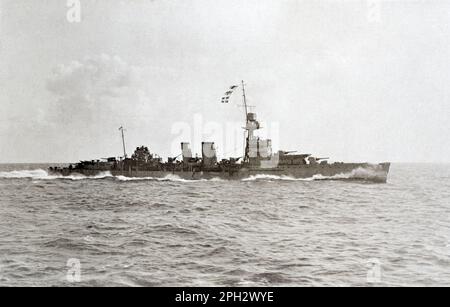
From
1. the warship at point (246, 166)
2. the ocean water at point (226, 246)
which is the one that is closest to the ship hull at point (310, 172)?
the warship at point (246, 166)

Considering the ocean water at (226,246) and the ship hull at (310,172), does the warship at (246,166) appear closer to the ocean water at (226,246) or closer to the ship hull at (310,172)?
the ship hull at (310,172)

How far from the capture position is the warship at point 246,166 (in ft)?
144

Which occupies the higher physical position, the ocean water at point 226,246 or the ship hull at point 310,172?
the ship hull at point 310,172

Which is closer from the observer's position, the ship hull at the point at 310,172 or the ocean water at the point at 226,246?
the ocean water at the point at 226,246

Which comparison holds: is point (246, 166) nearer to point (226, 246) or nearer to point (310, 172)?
point (310, 172)

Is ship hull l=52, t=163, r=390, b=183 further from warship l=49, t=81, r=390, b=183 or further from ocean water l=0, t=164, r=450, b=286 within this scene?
ocean water l=0, t=164, r=450, b=286

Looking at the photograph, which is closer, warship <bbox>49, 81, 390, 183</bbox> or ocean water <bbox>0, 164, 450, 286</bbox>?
ocean water <bbox>0, 164, 450, 286</bbox>

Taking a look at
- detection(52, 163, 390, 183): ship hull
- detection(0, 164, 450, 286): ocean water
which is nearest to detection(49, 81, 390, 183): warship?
detection(52, 163, 390, 183): ship hull

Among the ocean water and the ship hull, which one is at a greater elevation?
the ship hull

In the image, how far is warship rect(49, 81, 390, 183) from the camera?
43875 millimetres

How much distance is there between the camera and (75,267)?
10.1m

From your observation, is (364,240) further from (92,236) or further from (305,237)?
(92,236)
